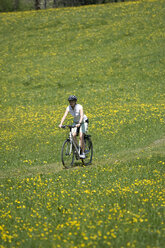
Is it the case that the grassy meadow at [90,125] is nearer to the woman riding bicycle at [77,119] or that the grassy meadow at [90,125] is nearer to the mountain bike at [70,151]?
the mountain bike at [70,151]

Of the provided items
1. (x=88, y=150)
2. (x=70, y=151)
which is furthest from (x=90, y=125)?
(x=70, y=151)

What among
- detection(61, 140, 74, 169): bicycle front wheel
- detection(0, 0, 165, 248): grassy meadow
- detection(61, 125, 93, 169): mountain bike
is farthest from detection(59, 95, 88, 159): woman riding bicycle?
detection(0, 0, 165, 248): grassy meadow

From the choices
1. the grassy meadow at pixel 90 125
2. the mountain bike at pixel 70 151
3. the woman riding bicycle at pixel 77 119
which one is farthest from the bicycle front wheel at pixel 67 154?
the grassy meadow at pixel 90 125

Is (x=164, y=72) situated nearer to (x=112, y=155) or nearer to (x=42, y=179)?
A: (x=112, y=155)

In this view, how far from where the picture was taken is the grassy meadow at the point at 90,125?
20.1 feet

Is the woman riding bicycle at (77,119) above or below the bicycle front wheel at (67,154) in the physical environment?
above

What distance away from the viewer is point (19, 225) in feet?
21.4

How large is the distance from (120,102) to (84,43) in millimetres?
17977

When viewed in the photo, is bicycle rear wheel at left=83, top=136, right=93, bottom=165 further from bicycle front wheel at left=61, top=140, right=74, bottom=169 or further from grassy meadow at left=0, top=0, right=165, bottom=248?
bicycle front wheel at left=61, top=140, right=74, bottom=169

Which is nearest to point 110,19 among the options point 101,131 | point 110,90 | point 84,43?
point 84,43

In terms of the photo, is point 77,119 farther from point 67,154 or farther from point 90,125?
point 90,125

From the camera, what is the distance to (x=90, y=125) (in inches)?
739

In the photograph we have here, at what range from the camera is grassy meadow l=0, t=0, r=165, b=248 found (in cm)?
611

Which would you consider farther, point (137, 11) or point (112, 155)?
point (137, 11)
